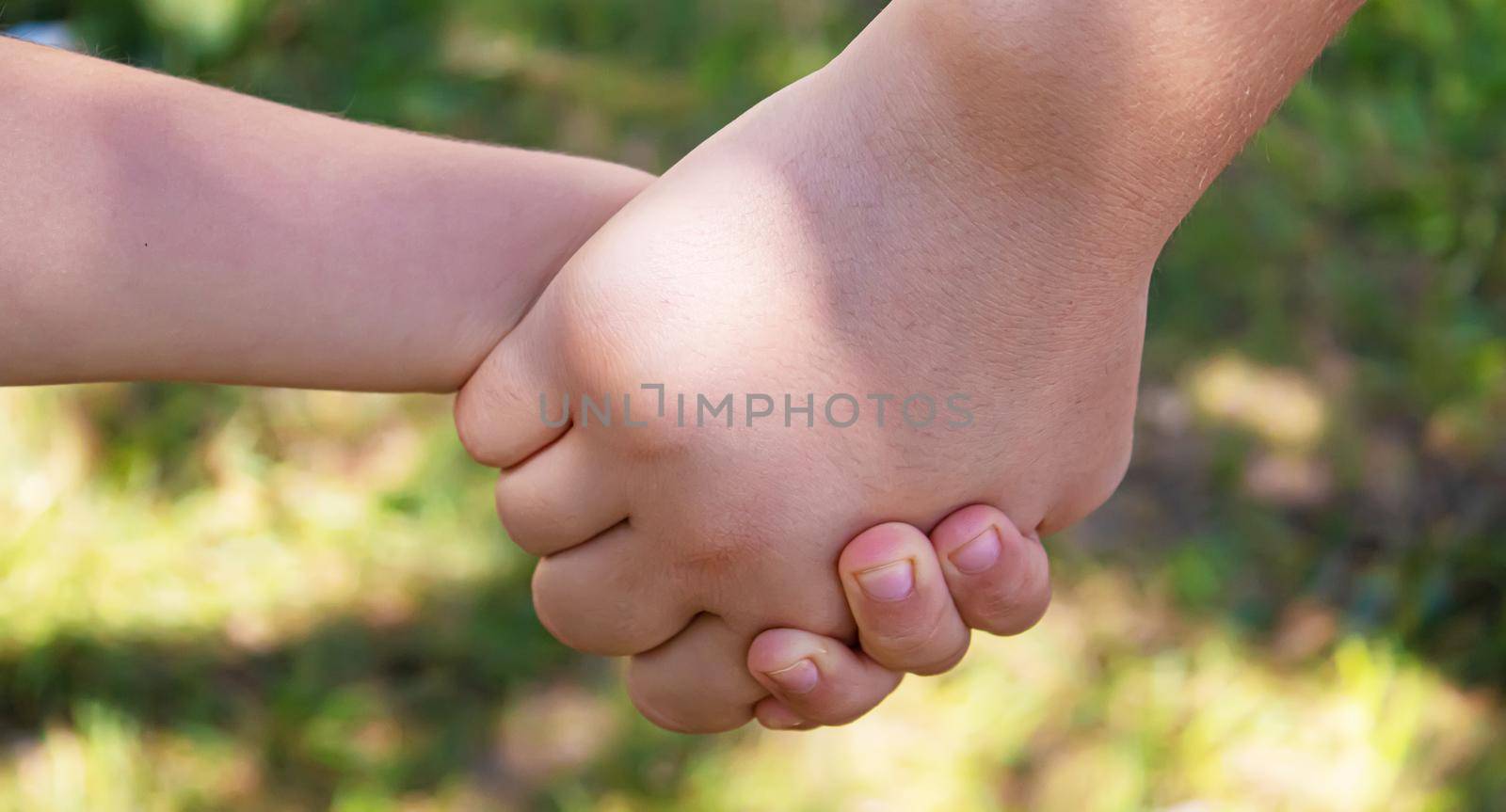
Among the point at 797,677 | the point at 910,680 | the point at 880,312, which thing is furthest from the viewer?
the point at 910,680

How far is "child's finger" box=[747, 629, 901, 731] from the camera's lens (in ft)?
3.31

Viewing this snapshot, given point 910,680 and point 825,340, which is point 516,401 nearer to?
point 825,340

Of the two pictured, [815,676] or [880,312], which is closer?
[880,312]

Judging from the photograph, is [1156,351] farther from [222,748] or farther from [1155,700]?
[222,748]

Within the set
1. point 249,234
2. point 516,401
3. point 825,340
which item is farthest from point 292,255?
point 825,340

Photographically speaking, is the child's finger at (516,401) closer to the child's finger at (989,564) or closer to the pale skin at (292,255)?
the pale skin at (292,255)

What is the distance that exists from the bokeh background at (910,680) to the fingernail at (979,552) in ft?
1.22

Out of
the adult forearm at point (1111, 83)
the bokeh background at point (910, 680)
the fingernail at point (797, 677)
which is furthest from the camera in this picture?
the bokeh background at point (910, 680)

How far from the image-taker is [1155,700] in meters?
1.31

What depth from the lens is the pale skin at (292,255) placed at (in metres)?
0.86

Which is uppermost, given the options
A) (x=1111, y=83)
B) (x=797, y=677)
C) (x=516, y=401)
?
(x=1111, y=83)

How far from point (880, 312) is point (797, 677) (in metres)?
0.31

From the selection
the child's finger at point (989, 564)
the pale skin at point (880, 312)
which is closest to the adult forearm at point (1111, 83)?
the pale skin at point (880, 312)

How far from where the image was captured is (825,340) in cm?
91
